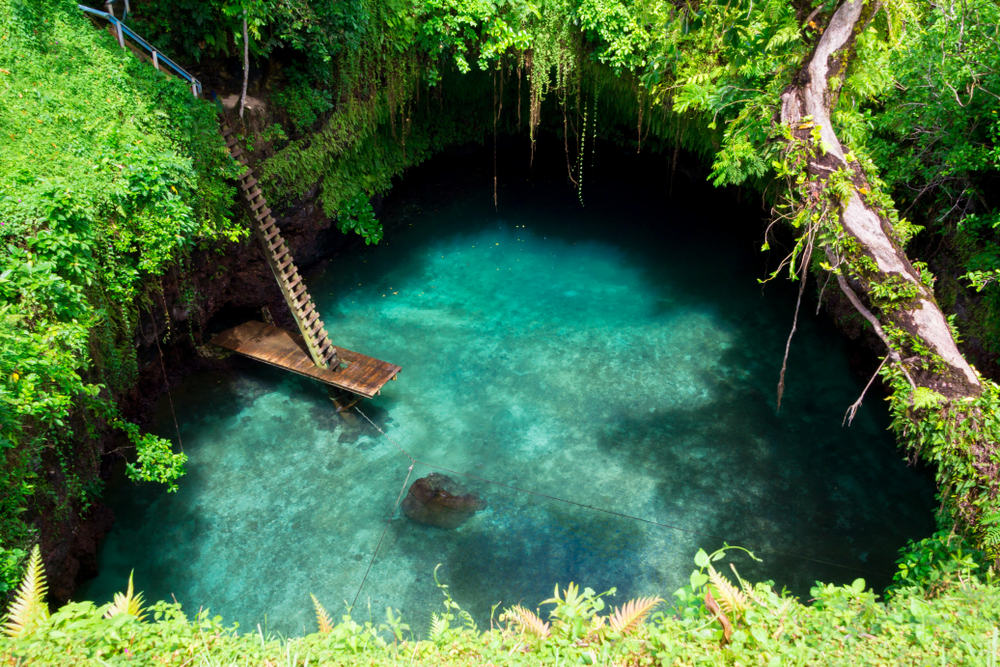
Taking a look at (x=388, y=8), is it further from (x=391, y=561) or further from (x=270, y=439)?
(x=391, y=561)

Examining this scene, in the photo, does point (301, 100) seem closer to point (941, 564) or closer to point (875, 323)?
point (875, 323)

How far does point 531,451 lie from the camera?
26.2 feet

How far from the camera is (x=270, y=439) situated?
8102mm

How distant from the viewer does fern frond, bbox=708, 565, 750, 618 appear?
11.4ft

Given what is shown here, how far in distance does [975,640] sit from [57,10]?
10707 mm

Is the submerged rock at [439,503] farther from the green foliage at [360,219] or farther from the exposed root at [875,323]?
the green foliage at [360,219]

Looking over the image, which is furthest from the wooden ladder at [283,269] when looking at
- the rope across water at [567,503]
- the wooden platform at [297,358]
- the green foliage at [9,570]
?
the green foliage at [9,570]

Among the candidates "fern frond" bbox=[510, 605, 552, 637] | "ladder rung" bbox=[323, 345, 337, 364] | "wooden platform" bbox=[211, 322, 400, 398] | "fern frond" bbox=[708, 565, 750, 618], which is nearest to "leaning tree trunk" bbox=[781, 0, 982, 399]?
"fern frond" bbox=[708, 565, 750, 618]

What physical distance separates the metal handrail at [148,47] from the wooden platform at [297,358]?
3451 millimetres

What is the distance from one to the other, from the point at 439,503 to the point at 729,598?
174 inches

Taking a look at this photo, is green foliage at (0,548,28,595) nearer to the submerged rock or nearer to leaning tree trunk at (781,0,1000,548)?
the submerged rock

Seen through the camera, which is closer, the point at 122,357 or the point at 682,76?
the point at 122,357

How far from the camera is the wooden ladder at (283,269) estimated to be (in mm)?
8164

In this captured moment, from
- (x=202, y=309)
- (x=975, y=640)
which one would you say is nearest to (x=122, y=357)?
(x=202, y=309)
